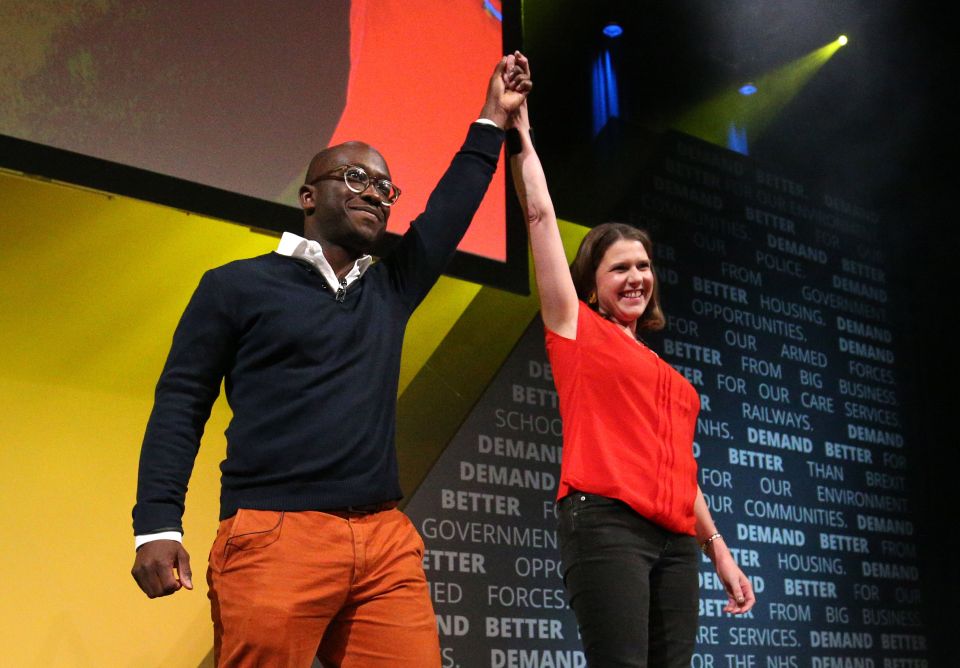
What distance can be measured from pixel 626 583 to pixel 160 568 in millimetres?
753

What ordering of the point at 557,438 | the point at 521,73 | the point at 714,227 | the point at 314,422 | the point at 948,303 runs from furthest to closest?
the point at 948,303
the point at 714,227
the point at 557,438
the point at 521,73
the point at 314,422

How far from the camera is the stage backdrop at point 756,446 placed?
3.07 metres

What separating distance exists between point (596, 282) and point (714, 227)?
216 cm

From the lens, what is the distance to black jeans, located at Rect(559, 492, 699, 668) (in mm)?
1728

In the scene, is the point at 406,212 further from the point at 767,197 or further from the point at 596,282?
the point at 767,197

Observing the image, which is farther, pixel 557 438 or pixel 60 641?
pixel 557 438

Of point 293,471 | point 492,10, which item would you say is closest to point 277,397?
point 293,471

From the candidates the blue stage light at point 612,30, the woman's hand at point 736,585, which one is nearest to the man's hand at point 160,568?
the woman's hand at point 736,585

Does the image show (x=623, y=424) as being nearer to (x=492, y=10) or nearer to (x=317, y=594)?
(x=317, y=594)


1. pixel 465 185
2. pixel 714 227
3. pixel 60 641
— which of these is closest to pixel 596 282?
pixel 465 185

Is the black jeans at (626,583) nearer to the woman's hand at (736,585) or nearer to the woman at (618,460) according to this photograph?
the woman at (618,460)

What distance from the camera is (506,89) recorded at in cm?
185

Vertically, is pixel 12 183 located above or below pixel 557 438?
above

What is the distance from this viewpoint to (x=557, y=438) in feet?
10.9
